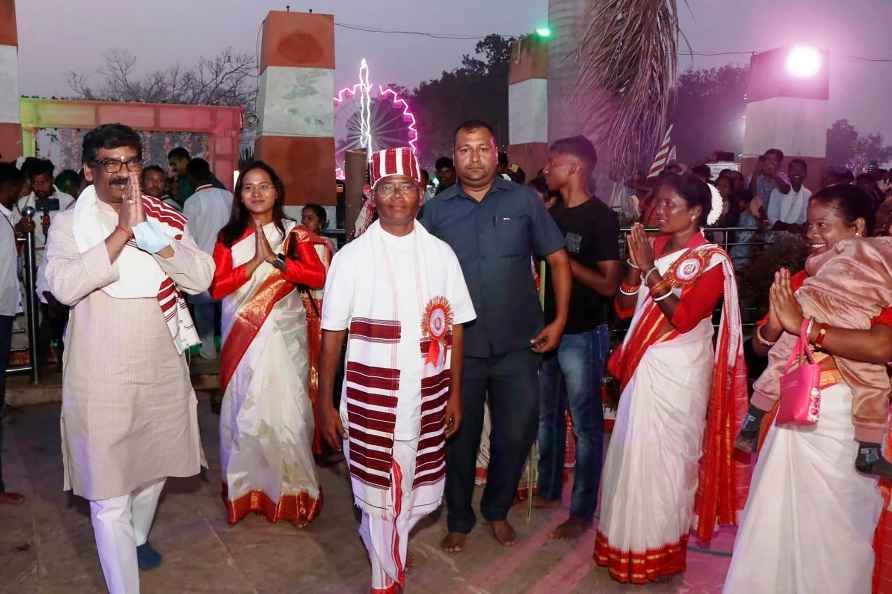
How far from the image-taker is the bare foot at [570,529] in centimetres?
429

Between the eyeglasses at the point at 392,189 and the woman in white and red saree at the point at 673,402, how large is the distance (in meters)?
1.05

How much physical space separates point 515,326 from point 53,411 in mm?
4537

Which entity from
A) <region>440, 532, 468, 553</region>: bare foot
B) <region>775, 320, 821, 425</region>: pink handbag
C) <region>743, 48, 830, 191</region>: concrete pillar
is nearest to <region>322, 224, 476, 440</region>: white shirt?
<region>440, 532, 468, 553</region>: bare foot

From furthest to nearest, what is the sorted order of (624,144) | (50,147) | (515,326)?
(50,147)
(624,144)
(515,326)

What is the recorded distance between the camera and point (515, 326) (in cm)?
407

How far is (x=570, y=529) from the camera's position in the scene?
4309mm

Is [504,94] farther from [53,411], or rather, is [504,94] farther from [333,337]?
[333,337]

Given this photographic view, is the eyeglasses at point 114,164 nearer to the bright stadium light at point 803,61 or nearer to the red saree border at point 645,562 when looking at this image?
the red saree border at point 645,562

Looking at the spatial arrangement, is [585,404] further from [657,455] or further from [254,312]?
[254,312]

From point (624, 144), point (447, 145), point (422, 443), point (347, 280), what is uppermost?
point (447, 145)

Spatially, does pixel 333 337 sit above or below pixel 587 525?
above

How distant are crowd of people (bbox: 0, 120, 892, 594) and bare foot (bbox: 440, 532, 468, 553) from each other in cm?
1

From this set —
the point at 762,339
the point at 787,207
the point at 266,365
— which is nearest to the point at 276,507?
the point at 266,365

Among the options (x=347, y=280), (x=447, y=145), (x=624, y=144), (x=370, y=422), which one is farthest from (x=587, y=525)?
(x=447, y=145)
